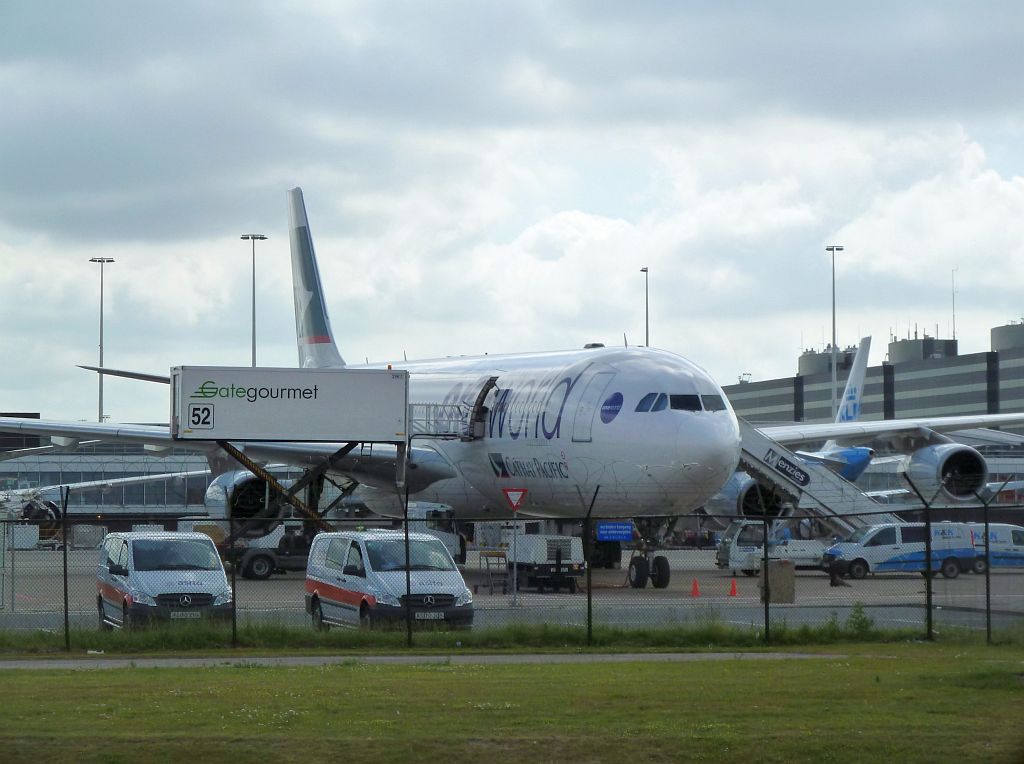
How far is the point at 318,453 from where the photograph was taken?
3800cm

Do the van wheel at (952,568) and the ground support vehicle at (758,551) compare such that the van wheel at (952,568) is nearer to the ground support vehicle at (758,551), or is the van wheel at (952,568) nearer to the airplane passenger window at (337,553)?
the ground support vehicle at (758,551)

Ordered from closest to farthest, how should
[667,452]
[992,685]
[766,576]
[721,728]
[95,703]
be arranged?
[721,728] → [95,703] → [992,685] → [766,576] → [667,452]

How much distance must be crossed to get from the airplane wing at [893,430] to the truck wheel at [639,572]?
13.2 metres

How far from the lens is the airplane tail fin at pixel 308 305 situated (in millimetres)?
52656

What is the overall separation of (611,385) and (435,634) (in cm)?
1194

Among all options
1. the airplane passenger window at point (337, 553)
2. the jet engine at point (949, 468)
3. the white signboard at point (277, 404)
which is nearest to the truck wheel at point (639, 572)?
the white signboard at point (277, 404)

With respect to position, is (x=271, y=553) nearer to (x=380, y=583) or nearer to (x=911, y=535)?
(x=380, y=583)

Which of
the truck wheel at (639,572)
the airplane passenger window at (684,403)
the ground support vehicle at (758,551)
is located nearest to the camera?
the truck wheel at (639,572)

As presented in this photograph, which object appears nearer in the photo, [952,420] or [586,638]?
[586,638]

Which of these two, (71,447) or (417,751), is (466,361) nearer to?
(71,447)

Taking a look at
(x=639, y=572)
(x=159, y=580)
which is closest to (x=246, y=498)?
(x=639, y=572)

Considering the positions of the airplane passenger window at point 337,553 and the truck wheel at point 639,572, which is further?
the truck wheel at point 639,572

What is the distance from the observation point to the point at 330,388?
3356 centimetres

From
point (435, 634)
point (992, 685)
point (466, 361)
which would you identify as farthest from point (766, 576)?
point (466, 361)
